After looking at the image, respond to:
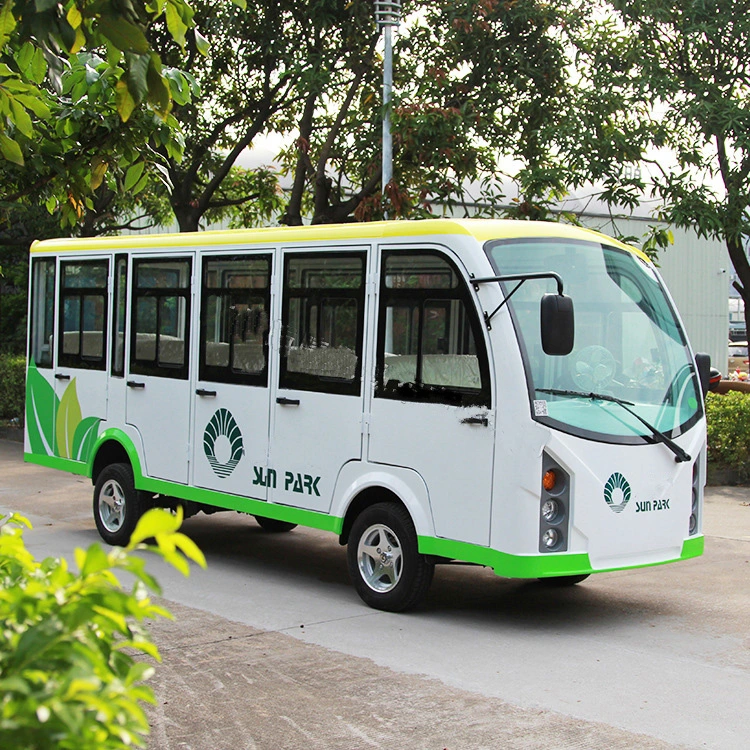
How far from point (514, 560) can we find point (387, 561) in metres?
1.09

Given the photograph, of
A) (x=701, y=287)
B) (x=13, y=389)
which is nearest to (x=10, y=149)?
(x=13, y=389)

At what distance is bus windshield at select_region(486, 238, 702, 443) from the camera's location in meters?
7.31

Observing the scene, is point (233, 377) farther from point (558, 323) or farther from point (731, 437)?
point (731, 437)

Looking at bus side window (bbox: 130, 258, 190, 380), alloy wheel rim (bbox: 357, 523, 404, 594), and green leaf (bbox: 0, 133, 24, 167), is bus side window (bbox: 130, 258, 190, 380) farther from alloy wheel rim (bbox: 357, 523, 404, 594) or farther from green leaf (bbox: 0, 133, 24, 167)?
green leaf (bbox: 0, 133, 24, 167)

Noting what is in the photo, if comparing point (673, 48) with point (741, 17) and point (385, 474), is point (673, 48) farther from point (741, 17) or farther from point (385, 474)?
point (385, 474)

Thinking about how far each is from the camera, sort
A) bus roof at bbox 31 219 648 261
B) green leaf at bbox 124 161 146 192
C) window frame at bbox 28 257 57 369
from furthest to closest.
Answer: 1. window frame at bbox 28 257 57 369
2. bus roof at bbox 31 219 648 261
3. green leaf at bbox 124 161 146 192

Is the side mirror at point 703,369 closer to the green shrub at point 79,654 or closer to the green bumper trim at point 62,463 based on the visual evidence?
the green bumper trim at point 62,463

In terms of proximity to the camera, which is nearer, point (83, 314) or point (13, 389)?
point (83, 314)

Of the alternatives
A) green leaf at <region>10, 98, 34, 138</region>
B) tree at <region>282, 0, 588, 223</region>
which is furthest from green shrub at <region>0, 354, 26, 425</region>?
green leaf at <region>10, 98, 34, 138</region>

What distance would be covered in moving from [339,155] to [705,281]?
28129mm

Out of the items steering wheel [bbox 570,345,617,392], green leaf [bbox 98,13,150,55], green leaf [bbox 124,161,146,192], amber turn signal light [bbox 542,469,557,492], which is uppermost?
green leaf [bbox 98,13,150,55]

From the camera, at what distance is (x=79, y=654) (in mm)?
2166

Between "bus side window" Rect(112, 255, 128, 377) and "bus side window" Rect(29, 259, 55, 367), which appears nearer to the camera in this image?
"bus side window" Rect(112, 255, 128, 377)

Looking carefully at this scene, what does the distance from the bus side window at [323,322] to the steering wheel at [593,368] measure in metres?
1.55
